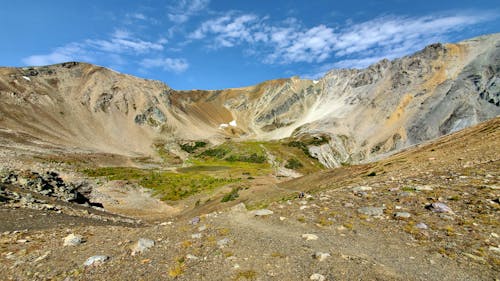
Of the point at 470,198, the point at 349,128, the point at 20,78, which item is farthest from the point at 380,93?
the point at 20,78

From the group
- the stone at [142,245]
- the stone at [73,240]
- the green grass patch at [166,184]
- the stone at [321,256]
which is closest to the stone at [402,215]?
the stone at [321,256]

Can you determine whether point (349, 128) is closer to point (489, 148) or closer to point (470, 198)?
point (489, 148)

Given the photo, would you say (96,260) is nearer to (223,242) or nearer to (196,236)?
(196,236)

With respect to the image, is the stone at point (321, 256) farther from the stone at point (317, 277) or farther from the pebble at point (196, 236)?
the pebble at point (196, 236)

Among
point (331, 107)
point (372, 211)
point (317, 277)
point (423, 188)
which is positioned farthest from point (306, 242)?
point (331, 107)

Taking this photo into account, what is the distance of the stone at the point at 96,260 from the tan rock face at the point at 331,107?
337 feet

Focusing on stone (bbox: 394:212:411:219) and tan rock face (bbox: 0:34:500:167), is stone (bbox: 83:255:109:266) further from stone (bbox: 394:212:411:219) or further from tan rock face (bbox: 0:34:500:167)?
tan rock face (bbox: 0:34:500:167)

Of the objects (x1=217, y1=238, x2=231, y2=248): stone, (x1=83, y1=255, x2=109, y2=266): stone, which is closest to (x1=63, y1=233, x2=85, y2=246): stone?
(x1=83, y1=255, x2=109, y2=266): stone

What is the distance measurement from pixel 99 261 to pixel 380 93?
545 feet

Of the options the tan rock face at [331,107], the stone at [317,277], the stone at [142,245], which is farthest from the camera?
the tan rock face at [331,107]

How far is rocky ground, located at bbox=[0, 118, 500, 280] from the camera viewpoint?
8336 millimetres

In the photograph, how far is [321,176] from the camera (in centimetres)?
3441

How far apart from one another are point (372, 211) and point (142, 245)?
8.73 metres

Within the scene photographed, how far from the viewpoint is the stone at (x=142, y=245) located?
9664mm
